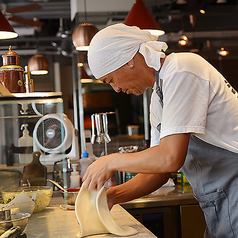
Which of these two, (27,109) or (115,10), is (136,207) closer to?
(27,109)

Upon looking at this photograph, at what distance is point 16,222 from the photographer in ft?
4.03

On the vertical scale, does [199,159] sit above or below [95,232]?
above

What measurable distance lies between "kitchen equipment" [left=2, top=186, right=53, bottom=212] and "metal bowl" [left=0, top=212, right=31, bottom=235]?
0.09m

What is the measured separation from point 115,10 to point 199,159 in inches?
169

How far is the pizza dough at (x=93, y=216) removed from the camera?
1322mm

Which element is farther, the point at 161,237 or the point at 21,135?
the point at 161,237

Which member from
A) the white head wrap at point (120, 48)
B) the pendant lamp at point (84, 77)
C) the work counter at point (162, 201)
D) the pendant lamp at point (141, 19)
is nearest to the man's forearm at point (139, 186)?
the white head wrap at point (120, 48)

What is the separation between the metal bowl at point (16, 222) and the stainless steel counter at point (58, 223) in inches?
1.4

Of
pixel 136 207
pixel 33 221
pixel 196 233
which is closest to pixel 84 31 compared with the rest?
pixel 136 207

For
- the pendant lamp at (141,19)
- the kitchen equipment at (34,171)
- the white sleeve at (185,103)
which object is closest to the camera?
the white sleeve at (185,103)

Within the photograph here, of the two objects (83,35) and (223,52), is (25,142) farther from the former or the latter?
(223,52)

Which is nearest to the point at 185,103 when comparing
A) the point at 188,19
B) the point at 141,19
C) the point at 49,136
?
the point at 49,136

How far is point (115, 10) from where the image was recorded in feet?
17.3

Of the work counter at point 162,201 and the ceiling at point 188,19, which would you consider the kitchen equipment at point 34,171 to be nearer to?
the work counter at point 162,201
